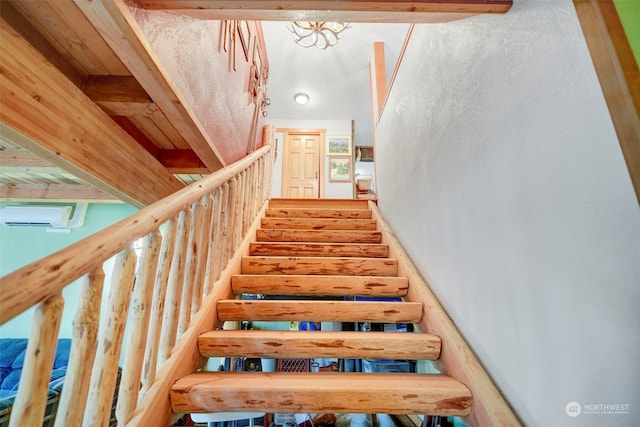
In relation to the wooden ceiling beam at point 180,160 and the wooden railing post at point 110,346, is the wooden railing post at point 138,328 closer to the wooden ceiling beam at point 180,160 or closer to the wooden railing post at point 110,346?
the wooden railing post at point 110,346

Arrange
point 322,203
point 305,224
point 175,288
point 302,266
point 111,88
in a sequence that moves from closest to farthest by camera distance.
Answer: point 175,288 → point 111,88 → point 302,266 → point 305,224 → point 322,203

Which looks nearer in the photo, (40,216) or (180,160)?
(180,160)

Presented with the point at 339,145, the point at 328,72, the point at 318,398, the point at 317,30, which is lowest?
the point at 318,398

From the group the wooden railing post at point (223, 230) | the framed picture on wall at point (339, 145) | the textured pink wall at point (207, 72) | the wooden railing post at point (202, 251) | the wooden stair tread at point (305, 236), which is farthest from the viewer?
the framed picture on wall at point (339, 145)

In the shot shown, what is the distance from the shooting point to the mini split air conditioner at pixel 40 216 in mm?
3412

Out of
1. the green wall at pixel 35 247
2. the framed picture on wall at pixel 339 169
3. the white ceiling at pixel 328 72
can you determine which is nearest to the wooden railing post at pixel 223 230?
the green wall at pixel 35 247

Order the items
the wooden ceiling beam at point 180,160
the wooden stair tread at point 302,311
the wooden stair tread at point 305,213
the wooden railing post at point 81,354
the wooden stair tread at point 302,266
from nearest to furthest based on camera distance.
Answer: the wooden railing post at point 81,354 < the wooden stair tread at point 302,311 < the wooden stair tread at point 302,266 < the wooden ceiling beam at point 180,160 < the wooden stair tread at point 305,213

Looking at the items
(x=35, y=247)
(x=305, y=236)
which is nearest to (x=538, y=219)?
(x=305, y=236)

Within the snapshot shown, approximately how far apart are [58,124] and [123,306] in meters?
0.76

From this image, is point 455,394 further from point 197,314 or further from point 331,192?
point 331,192

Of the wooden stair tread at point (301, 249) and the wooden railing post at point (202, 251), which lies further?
the wooden stair tread at point (301, 249)

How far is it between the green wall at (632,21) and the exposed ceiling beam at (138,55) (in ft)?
4.26

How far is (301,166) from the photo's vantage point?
19.9 feet

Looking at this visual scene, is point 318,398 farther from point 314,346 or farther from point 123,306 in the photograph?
point 123,306
